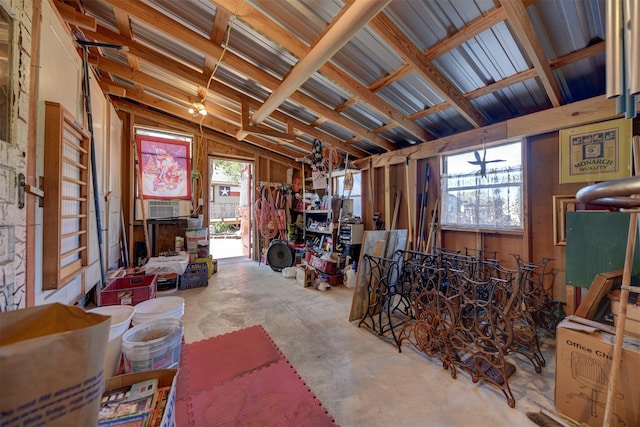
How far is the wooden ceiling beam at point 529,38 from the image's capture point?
1.67 metres

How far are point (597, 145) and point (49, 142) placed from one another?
15.6ft

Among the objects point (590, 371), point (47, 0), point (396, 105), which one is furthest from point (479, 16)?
point (47, 0)

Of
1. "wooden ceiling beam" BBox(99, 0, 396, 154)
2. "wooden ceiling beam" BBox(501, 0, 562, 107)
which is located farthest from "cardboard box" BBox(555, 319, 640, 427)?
"wooden ceiling beam" BBox(99, 0, 396, 154)

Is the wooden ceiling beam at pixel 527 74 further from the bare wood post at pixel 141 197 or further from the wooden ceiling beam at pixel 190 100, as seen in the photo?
the bare wood post at pixel 141 197

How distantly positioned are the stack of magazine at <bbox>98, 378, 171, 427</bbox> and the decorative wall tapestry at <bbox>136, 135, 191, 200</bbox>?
15.4ft

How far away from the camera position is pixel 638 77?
2.77 feet

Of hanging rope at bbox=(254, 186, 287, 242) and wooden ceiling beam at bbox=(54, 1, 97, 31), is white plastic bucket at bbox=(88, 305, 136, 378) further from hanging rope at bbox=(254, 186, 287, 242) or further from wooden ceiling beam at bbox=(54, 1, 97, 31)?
hanging rope at bbox=(254, 186, 287, 242)

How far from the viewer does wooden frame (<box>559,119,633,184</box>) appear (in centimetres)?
230

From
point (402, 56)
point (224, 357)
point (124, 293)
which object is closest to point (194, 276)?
point (124, 293)

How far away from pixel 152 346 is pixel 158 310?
19.2 inches

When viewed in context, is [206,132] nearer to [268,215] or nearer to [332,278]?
[268,215]

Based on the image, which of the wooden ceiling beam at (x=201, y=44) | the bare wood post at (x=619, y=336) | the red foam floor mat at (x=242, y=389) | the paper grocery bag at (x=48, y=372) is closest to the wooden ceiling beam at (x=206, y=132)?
the wooden ceiling beam at (x=201, y=44)

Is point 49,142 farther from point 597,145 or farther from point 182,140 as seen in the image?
point 597,145

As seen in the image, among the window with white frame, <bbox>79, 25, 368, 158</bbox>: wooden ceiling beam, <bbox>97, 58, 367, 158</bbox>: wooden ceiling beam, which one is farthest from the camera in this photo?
<bbox>97, 58, 367, 158</bbox>: wooden ceiling beam
